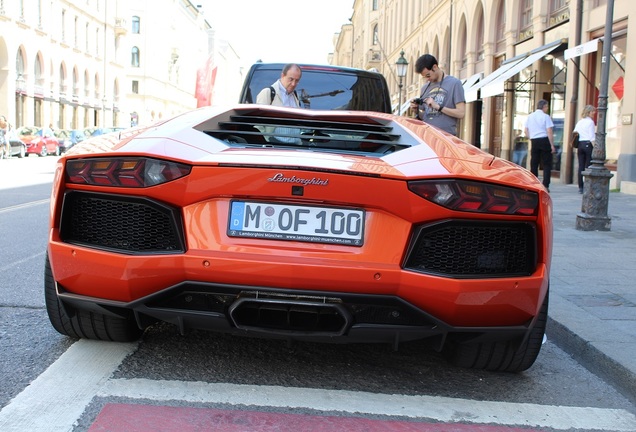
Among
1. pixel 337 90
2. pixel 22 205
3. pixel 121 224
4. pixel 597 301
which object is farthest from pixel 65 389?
pixel 22 205

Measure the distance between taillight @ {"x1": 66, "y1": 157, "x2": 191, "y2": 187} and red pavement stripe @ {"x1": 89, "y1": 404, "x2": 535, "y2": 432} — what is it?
855 millimetres

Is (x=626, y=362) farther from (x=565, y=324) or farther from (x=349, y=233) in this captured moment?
(x=349, y=233)

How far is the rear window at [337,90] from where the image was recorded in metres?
6.53

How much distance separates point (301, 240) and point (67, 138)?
41.0m

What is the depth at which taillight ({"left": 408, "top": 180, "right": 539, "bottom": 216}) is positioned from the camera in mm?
2781

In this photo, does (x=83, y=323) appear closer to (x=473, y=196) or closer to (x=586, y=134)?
(x=473, y=196)

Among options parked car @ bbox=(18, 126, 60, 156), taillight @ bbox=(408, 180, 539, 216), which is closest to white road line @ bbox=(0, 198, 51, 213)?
taillight @ bbox=(408, 180, 539, 216)

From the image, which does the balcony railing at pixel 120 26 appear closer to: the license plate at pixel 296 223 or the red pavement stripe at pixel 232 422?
the license plate at pixel 296 223

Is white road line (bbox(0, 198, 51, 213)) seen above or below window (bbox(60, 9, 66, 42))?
below

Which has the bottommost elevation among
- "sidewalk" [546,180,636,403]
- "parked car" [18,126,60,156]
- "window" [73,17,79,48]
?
"sidewalk" [546,180,636,403]

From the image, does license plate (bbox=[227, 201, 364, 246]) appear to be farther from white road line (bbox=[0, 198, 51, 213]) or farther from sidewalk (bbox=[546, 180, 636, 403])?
white road line (bbox=[0, 198, 51, 213])

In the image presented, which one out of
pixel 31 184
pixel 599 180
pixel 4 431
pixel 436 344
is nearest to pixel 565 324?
pixel 436 344

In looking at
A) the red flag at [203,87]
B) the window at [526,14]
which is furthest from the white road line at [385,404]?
the red flag at [203,87]

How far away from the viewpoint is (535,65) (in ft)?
71.4
